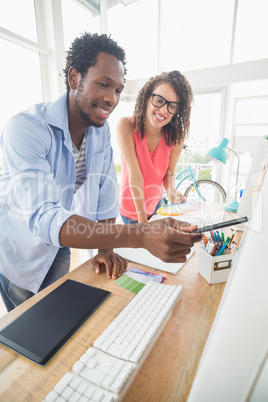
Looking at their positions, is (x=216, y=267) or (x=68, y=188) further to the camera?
(x=68, y=188)

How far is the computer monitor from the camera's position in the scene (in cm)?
20

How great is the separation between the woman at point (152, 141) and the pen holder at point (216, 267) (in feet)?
1.93

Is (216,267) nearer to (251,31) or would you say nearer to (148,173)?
(148,173)

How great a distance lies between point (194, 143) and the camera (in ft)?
12.2

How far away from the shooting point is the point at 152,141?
1.46 meters

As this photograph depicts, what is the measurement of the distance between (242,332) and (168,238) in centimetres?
38

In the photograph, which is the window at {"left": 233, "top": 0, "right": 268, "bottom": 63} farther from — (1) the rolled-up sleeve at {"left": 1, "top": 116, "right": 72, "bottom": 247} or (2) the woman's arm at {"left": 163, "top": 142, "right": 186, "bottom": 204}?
(1) the rolled-up sleeve at {"left": 1, "top": 116, "right": 72, "bottom": 247}

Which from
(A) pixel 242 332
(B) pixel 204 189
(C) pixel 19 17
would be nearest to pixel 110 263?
(A) pixel 242 332

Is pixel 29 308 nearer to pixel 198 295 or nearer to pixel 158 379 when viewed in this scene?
pixel 158 379

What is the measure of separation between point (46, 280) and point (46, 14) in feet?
8.38

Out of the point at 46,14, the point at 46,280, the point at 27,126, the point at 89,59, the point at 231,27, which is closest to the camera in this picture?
the point at 27,126

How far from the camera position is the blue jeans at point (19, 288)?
990mm

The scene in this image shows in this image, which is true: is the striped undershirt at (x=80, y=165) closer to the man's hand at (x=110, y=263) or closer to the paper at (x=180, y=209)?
the man's hand at (x=110, y=263)

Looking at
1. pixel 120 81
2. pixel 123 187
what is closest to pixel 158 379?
pixel 120 81
